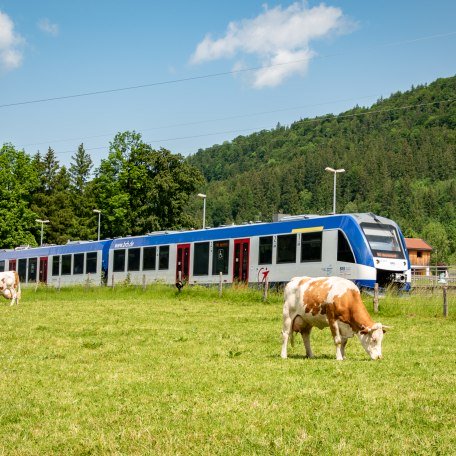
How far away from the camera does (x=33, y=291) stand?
43.2 m

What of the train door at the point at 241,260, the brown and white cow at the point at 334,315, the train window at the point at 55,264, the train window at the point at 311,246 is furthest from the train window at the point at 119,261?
the brown and white cow at the point at 334,315

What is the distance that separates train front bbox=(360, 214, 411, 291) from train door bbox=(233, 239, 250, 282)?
22.4 feet

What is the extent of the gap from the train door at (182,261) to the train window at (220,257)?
2.45 m

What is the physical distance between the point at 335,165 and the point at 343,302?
18096cm

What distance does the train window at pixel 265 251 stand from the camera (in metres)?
34.1

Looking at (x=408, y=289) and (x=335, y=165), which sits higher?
(x=335, y=165)

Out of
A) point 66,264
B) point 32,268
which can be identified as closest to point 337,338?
point 66,264

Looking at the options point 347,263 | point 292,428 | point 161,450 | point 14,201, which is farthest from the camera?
point 14,201

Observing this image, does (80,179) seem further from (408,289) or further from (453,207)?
(453,207)

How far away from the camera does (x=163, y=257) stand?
4156cm

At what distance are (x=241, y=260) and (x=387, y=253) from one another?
25.8ft

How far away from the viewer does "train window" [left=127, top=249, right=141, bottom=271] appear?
4400 centimetres

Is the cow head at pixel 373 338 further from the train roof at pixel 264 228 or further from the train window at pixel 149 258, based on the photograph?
the train window at pixel 149 258

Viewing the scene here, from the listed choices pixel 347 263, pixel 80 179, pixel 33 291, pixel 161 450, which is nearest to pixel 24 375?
pixel 161 450
